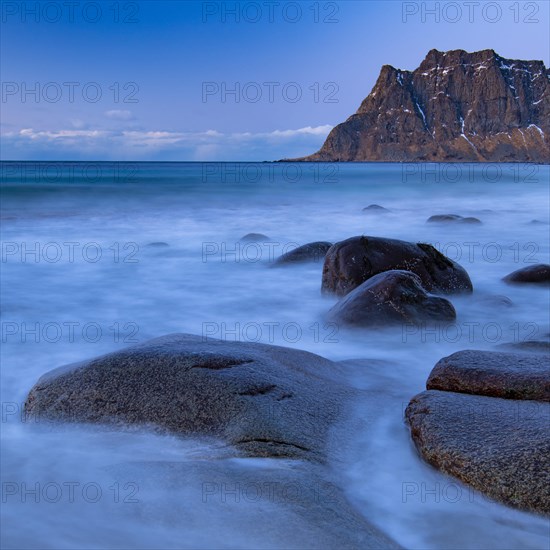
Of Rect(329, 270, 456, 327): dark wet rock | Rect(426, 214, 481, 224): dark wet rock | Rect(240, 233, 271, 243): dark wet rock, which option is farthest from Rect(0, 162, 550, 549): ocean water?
Rect(426, 214, 481, 224): dark wet rock

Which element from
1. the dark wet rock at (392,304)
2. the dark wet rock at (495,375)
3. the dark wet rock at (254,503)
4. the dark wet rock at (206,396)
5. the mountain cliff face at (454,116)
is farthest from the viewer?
the mountain cliff face at (454,116)

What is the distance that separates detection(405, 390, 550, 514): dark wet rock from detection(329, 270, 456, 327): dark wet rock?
2.00 metres

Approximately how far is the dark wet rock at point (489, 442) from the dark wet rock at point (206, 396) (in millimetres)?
513

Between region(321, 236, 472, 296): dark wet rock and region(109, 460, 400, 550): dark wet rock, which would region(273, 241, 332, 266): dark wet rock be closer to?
region(321, 236, 472, 296): dark wet rock

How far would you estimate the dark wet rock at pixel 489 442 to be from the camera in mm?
2559

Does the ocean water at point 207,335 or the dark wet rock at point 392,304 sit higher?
the dark wet rock at point 392,304

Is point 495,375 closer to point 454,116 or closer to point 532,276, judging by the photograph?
point 532,276

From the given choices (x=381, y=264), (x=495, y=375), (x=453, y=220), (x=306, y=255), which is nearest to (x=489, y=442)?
(x=495, y=375)

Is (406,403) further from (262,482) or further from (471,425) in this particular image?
(262,482)

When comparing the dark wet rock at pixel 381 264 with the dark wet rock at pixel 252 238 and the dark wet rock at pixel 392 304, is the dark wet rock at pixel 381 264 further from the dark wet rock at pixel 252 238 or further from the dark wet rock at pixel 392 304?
the dark wet rock at pixel 252 238

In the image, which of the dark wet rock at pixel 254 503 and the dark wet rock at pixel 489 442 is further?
the dark wet rock at pixel 489 442

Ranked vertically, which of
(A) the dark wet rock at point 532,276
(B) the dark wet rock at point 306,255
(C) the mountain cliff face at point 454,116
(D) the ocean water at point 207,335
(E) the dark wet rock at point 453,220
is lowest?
(D) the ocean water at point 207,335

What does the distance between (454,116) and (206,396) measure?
16355 cm

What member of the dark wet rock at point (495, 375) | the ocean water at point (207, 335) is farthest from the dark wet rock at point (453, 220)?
the dark wet rock at point (495, 375)
